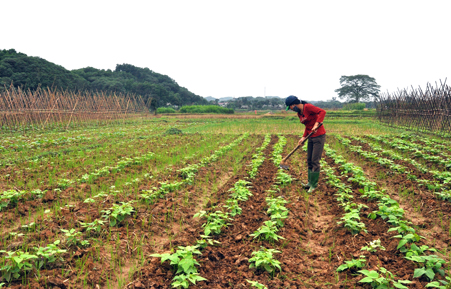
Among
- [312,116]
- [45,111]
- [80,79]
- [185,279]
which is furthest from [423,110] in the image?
[80,79]

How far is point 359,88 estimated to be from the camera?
8194cm

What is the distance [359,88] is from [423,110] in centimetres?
6883

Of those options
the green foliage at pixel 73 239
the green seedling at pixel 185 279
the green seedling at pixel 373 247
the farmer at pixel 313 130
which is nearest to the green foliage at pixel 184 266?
the green seedling at pixel 185 279

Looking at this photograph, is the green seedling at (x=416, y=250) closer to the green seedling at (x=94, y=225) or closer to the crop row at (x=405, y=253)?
the crop row at (x=405, y=253)

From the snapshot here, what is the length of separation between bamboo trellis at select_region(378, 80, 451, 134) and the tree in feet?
197

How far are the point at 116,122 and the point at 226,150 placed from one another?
2016cm

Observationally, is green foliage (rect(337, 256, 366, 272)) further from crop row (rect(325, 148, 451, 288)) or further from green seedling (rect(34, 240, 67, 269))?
green seedling (rect(34, 240, 67, 269))

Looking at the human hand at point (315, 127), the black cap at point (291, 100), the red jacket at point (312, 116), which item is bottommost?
the human hand at point (315, 127)

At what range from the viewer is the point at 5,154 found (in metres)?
10.3

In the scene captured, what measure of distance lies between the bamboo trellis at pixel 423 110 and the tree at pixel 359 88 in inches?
2361

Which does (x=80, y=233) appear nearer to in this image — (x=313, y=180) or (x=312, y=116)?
Result: (x=313, y=180)

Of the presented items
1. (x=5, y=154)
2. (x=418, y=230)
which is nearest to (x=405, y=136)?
(x=418, y=230)

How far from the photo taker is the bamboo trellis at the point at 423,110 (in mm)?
17250

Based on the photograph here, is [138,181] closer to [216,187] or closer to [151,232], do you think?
[216,187]
